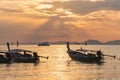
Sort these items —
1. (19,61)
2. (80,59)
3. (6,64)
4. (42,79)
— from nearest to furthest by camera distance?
(42,79) < (6,64) < (19,61) < (80,59)

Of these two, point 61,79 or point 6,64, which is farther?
point 6,64

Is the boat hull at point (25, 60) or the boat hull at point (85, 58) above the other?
the boat hull at point (25, 60)

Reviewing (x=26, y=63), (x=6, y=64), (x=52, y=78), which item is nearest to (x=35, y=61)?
(x=26, y=63)

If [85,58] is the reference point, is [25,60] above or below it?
Result: above

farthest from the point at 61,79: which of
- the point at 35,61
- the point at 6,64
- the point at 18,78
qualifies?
the point at 35,61

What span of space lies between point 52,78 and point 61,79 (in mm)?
1493

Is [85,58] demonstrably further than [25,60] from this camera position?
Yes

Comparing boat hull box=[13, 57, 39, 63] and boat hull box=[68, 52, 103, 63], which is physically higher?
boat hull box=[13, 57, 39, 63]

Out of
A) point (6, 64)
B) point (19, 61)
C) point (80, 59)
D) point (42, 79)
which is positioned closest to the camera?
point (42, 79)

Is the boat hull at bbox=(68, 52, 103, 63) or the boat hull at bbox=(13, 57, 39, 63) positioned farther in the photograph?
the boat hull at bbox=(68, 52, 103, 63)

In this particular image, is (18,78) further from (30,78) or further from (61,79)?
(61,79)

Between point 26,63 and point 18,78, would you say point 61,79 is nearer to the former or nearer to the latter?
point 18,78

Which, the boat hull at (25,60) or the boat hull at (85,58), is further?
the boat hull at (85,58)

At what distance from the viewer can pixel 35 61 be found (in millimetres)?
83875
